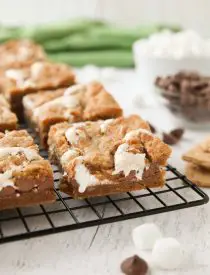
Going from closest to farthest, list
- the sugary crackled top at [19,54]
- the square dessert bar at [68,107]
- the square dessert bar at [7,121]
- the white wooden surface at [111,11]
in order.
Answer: the square dessert bar at [7,121] < the square dessert bar at [68,107] < the sugary crackled top at [19,54] < the white wooden surface at [111,11]

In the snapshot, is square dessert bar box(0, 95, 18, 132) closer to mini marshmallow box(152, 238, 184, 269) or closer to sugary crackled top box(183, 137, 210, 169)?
sugary crackled top box(183, 137, 210, 169)

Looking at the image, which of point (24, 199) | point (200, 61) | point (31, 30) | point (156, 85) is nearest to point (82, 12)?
point (31, 30)

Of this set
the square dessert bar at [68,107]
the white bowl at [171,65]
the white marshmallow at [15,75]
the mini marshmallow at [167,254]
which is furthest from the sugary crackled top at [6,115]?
the white bowl at [171,65]

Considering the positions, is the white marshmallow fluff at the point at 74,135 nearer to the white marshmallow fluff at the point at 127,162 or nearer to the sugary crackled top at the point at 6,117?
the white marshmallow fluff at the point at 127,162

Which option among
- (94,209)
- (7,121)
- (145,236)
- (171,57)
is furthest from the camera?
(171,57)

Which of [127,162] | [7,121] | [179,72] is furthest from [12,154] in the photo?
[179,72]

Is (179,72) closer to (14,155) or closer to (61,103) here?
(61,103)
